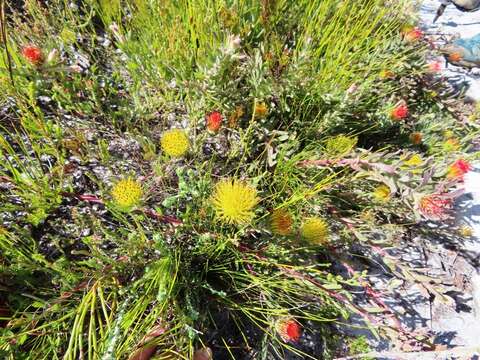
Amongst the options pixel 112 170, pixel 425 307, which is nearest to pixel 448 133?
pixel 425 307

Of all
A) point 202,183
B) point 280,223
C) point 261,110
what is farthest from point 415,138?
point 202,183

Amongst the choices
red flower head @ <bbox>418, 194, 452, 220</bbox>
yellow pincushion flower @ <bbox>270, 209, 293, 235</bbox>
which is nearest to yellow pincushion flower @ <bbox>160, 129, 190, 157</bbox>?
yellow pincushion flower @ <bbox>270, 209, 293, 235</bbox>

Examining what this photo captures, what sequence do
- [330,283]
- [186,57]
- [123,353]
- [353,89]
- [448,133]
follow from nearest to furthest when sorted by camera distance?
[123,353] < [330,283] < [353,89] < [186,57] < [448,133]

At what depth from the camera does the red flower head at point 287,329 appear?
1.04 metres

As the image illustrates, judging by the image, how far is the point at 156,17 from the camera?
1.53 meters

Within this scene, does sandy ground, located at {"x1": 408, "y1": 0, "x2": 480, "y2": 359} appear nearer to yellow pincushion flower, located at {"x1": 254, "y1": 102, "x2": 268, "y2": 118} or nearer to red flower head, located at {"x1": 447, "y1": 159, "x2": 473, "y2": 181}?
red flower head, located at {"x1": 447, "y1": 159, "x2": 473, "y2": 181}

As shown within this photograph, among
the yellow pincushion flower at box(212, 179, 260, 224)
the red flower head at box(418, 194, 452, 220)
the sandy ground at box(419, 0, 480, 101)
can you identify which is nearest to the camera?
the yellow pincushion flower at box(212, 179, 260, 224)

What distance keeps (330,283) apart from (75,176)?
3.66 ft

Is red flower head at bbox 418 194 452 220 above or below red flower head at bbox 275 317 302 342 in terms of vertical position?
above

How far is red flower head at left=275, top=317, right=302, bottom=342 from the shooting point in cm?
104

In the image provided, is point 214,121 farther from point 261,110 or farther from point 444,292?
point 444,292

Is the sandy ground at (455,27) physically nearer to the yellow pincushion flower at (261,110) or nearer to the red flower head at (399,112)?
the red flower head at (399,112)

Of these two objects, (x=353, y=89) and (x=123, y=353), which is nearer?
(x=123, y=353)

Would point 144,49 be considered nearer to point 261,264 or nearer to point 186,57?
point 186,57
